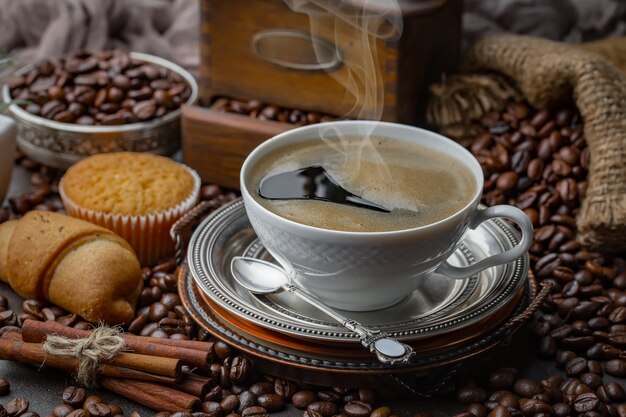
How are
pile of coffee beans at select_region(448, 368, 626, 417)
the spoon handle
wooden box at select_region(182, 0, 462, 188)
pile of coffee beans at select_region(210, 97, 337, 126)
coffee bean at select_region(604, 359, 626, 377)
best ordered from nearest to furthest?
the spoon handle
pile of coffee beans at select_region(448, 368, 626, 417)
coffee bean at select_region(604, 359, 626, 377)
wooden box at select_region(182, 0, 462, 188)
pile of coffee beans at select_region(210, 97, 337, 126)

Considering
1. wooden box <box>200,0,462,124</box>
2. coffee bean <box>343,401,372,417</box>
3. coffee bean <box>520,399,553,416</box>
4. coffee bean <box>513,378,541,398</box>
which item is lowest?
coffee bean <box>343,401,372,417</box>

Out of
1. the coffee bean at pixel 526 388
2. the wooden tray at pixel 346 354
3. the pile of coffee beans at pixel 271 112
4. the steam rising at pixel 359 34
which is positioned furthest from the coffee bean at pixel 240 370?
the pile of coffee beans at pixel 271 112

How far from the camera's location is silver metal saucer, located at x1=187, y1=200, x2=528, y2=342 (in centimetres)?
160

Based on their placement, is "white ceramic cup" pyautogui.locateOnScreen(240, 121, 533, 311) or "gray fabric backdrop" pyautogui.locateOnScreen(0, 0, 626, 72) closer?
"white ceramic cup" pyautogui.locateOnScreen(240, 121, 533, 311)

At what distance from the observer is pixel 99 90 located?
257 centimetres

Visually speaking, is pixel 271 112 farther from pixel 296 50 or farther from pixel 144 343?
pixel 144 343

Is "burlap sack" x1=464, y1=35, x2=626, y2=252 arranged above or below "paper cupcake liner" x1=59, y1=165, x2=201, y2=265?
above

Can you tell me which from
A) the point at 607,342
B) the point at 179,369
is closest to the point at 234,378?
the point at 179,369

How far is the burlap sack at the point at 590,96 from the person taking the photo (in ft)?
6.93

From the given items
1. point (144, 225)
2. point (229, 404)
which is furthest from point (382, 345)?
point (144, 225)

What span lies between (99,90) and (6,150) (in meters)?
0.40

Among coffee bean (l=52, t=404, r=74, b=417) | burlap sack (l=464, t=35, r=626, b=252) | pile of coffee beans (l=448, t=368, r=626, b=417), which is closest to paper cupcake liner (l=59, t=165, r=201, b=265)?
coffee bean (l=52, t=404, r=74, b=417)

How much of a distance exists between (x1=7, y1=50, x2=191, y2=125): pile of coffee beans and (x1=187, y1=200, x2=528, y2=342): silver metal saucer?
0.67 meters

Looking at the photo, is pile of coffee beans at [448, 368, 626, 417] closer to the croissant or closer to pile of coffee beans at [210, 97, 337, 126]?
the croissant
